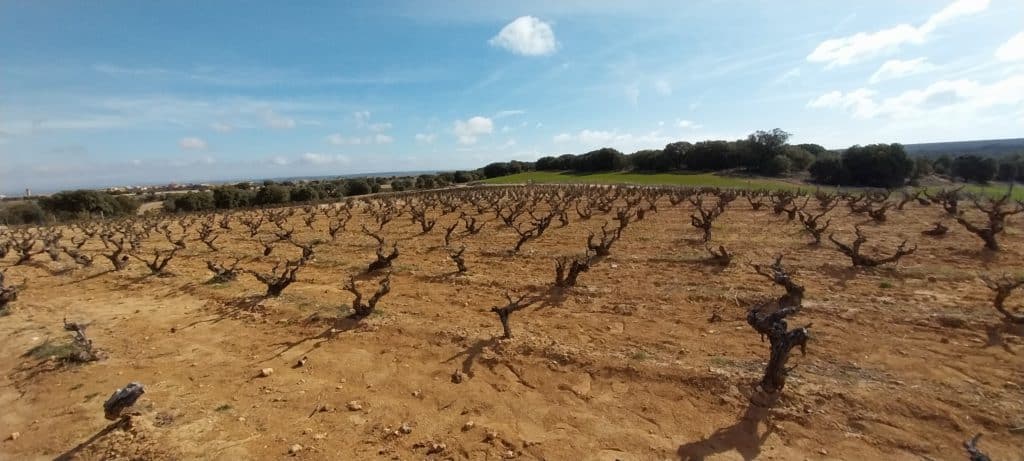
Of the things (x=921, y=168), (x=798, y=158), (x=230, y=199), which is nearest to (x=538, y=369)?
(x=230, y=199)

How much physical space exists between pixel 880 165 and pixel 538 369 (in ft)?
207

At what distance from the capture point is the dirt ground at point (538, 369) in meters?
5.87

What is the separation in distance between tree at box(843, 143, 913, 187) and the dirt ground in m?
48.7

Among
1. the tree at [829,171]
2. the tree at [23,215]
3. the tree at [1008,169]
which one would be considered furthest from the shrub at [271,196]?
the tree at [1008,169]

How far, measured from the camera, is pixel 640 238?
61.2ft

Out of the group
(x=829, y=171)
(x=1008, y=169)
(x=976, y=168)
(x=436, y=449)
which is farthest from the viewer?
(x=829, y=171)

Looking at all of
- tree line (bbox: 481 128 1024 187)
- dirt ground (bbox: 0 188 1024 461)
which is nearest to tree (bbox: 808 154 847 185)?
tree line (bbox: 481 128 1024 187)

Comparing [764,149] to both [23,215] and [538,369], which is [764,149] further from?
[23,215]

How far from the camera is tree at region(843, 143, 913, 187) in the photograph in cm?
5331

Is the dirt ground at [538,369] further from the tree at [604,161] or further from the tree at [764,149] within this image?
the tree at [604,161]

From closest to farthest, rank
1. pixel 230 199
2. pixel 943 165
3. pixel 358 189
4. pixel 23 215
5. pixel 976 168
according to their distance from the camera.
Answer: pixel 23 215, pixel 976 168, pixel 230 199, pixel 943 165, pixel 358 189

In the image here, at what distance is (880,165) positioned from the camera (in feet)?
175

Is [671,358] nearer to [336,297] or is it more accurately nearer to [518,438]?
[518,438]

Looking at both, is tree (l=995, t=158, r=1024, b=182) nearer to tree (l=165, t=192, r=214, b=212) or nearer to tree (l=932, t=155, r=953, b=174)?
tree (l=932, t=155, r=953, b=174)
